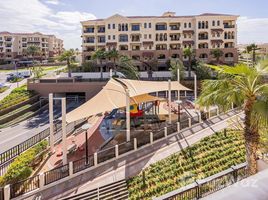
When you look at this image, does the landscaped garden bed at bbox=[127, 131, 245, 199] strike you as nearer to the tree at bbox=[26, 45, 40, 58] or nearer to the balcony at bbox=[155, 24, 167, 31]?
the balcony at bbox=[155, 24, 167, 31]

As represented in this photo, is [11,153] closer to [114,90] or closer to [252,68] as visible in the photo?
[114,90]

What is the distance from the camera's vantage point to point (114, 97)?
2217 centimetres

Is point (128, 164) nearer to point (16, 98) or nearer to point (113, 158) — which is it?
point (113, 158)

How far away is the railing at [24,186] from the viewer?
13327 mm

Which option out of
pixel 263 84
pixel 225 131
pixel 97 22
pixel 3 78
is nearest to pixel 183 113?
pixel 225 131

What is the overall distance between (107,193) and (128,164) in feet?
10.7

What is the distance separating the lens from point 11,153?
1878 centimetres

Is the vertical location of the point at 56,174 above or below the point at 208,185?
below

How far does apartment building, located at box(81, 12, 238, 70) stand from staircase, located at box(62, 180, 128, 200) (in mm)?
46425

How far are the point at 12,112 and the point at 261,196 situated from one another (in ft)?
124

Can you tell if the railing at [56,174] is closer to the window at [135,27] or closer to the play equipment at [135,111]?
the play equipment at [135,111]

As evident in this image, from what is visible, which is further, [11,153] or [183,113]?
[183,113]

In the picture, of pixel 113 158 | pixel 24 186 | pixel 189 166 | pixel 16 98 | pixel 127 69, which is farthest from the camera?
pixel 127 69

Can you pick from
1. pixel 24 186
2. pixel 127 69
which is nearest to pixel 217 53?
pixel 127 69
